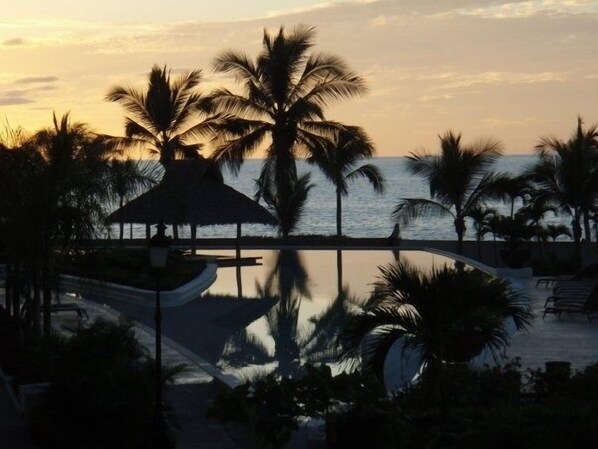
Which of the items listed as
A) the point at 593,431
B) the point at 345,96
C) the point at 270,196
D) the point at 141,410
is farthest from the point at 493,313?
the point at 270,196

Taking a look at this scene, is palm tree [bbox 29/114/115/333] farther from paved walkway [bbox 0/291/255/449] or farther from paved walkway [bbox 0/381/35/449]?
paved walkway [bbox 0/291/255/449]

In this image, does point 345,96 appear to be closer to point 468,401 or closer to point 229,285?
point 229,285

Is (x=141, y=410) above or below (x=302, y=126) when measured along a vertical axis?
below

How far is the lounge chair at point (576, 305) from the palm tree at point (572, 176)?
8.07m

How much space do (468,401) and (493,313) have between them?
2.79 ft

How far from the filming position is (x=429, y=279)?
9.84 m

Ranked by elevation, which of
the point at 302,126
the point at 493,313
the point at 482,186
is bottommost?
the point at 493,313

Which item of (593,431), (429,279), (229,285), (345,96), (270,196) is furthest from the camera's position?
(270,196)

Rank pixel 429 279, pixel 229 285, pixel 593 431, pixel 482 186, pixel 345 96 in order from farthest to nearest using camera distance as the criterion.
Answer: pixel 345 96
pixel 482 186
pixel 229 285
pixel 429 279
pixel 593 431

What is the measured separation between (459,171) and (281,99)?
675 cm

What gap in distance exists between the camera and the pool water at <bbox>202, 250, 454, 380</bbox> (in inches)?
635

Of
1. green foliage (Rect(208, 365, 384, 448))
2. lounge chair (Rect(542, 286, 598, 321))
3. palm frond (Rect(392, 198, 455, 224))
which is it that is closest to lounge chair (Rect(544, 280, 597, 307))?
lounge chair (Rect(542, 286, 598, 321))

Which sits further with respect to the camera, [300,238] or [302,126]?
[300,238]

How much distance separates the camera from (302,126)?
33.5 m
